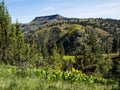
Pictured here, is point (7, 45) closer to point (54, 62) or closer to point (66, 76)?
point (54, 62)

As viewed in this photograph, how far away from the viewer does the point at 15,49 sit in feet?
203

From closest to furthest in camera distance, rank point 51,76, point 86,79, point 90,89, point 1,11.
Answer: point 90,89, point 51,76, point 86,79, point 1,11

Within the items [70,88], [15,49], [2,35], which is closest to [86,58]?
[15,49]

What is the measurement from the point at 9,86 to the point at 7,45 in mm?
50345

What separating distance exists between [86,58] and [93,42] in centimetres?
1966

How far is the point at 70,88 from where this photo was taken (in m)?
8.50

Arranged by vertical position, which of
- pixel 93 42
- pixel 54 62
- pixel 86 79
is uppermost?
pixel 86 79

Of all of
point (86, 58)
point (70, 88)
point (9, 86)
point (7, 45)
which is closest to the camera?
point (9, 86)

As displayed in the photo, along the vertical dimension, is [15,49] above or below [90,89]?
below

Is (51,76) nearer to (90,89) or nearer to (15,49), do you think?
(90,89)

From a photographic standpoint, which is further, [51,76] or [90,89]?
[51,76]

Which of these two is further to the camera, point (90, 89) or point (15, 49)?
point (15, 49)

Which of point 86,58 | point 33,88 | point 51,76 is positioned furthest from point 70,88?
point 86,58

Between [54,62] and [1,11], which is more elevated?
[1,11]
